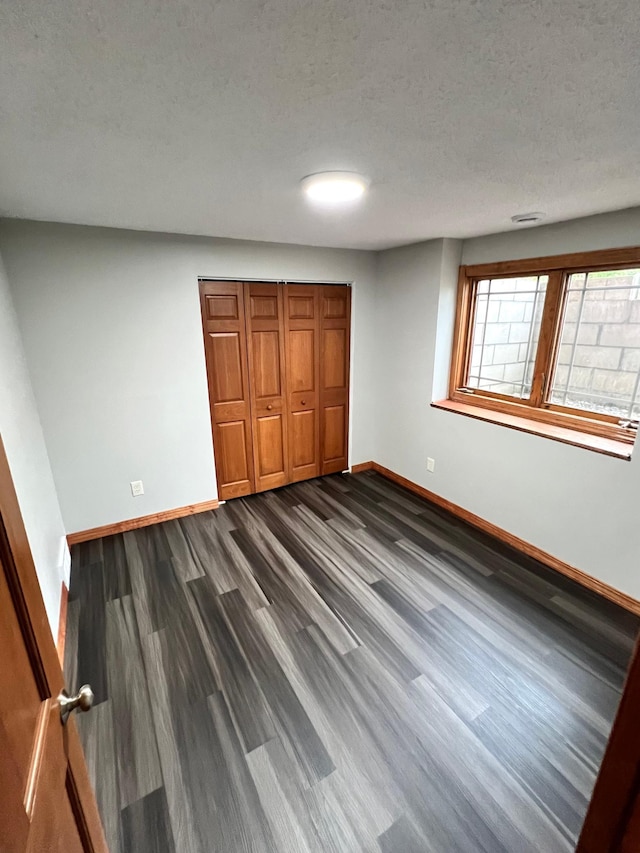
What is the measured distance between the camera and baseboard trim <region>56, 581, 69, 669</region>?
1.93m

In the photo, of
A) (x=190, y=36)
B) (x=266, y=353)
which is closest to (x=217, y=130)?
(x=190, y=36)

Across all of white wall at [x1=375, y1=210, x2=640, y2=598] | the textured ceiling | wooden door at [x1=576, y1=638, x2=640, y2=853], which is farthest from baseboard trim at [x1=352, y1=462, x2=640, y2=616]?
the textured ceiling

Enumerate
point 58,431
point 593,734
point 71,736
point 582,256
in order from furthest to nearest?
1. point 58,431
2. point 582,256
3. point 593,734
4. point 71,736

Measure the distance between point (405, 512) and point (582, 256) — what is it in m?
2.21

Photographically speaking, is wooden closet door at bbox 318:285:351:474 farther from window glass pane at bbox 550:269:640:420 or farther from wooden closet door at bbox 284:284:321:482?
window glass pane at bbox 550:269:640:420

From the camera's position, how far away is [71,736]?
0.88m

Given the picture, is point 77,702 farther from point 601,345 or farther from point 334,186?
point 601,345

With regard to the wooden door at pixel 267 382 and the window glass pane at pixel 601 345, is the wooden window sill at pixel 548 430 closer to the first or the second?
the window glass pane at pixel 601 345

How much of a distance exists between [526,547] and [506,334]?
1608mm

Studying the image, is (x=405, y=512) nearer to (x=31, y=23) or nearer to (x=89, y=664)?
(x=89, y=664)

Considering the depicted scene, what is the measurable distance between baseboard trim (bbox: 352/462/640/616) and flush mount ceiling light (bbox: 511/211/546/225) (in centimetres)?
211

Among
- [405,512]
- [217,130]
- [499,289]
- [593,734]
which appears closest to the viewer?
[217,130]

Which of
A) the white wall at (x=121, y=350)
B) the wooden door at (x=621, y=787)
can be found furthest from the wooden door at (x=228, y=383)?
the wooden door at (x=621, y=787)

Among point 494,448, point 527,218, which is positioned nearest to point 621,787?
point 494,448
